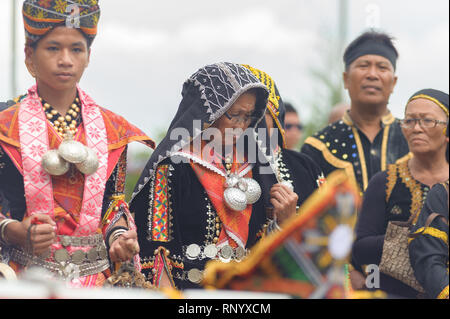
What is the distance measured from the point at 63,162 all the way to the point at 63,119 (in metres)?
0.24

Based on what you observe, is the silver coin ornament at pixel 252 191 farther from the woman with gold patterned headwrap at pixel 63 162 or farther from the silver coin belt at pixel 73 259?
the silver coin belt at pixel 73 259

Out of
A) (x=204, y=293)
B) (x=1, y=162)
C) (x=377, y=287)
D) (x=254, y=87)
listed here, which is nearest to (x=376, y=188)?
(x=377, y=287)

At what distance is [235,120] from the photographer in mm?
4051

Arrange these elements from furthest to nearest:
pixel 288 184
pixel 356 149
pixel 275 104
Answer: pixel 356 149, pixel 275 104, pixel 288 184

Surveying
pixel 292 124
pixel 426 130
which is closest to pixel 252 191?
pixel 426 130

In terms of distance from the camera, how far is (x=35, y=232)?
3326 mm

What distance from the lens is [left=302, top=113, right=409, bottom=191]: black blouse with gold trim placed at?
19.1 ft

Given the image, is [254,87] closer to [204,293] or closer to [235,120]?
[235,120]

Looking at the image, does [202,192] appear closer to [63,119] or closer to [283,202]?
[283,202]

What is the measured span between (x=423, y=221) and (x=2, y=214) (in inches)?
86.3

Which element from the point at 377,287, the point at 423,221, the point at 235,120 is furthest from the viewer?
the point at 377,287

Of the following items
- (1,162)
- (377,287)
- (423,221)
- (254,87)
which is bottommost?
(377,287)

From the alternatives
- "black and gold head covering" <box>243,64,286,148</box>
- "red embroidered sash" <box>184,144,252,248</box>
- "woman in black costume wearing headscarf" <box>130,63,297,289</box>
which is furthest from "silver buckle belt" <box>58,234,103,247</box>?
"black and gold head covering" <box>243,64,286,148</box>

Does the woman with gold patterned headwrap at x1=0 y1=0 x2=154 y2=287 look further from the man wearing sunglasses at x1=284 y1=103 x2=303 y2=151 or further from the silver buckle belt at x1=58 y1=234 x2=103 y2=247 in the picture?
the man wearing sunglasses at x1=284 y1=103 x2=303 y2=151
